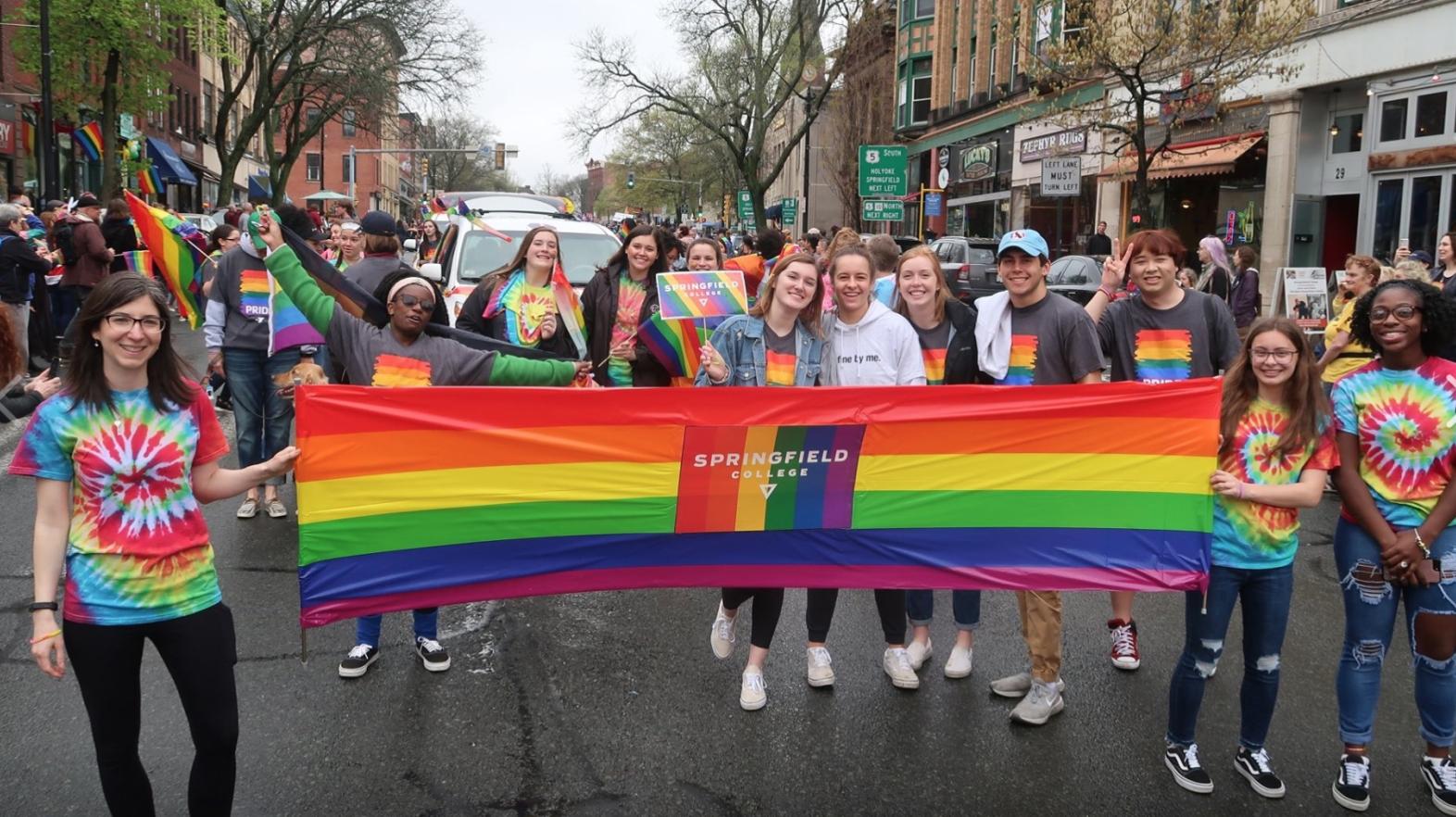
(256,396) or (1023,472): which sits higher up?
(1023,472)

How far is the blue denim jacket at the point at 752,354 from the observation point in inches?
188

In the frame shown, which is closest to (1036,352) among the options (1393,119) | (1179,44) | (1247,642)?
(1247,642)

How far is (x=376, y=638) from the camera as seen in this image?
16.8 ft

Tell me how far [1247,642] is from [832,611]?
1.61 metres

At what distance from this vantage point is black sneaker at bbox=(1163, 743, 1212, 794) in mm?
4031

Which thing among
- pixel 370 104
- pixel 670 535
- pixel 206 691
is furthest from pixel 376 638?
pixel 370 104

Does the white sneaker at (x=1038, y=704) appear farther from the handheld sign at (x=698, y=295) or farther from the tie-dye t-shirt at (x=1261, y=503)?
the handheld sign at (x=698, y=295)

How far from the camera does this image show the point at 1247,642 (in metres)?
4.04

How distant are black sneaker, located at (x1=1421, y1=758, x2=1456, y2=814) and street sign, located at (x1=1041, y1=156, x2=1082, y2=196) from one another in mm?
19781

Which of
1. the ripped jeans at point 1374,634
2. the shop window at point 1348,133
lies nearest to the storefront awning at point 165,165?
the shop window at point 1348,133

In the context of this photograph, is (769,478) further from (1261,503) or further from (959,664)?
(1261,503)

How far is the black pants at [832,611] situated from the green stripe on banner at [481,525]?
2.93 feet

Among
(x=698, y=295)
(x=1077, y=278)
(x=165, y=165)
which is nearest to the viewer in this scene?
(x=698, y=295)

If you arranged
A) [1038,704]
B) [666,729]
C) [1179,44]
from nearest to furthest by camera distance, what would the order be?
[666,729], [1038,704], [1179,44]
